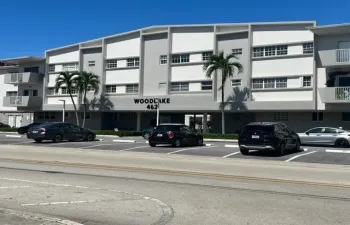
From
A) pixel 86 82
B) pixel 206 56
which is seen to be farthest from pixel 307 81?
pixel 86 82

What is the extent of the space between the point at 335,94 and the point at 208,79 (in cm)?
1230

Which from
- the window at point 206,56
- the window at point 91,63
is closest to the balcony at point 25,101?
the window at point 91,63

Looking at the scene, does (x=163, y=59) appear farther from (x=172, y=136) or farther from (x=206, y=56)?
(x=172, y=136)

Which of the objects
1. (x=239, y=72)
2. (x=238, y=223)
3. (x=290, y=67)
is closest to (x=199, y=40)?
(x=239, y=72)

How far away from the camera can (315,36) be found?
35.2m

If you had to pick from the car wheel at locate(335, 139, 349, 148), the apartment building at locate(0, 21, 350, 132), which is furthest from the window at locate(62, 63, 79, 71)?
the car wheel at locate(335, 139, 349, 148)

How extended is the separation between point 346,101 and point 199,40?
606 inches

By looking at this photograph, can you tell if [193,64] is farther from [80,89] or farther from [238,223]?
[238,223]

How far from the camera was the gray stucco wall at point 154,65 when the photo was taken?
142 feet

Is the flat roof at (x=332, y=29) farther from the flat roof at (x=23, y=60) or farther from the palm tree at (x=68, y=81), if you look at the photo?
the flat roof at (x=23, y=60)

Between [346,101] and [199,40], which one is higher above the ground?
[199,40]

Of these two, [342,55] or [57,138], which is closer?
[57,138]

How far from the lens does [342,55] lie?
33.2 meters

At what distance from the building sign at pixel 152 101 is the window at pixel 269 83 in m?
8.99
